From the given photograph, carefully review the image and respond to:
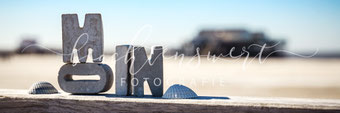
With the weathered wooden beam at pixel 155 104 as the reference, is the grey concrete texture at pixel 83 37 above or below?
above

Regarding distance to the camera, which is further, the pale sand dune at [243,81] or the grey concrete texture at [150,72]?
the pale sand dune at [243,81]

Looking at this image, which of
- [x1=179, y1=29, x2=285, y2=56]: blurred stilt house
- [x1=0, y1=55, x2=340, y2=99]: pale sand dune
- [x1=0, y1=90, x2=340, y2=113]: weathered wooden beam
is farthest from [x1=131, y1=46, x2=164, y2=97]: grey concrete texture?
[x1=179, y1=29, x2=285, y2=56]: blurred stilt house

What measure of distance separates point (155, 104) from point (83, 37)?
4.42 ft

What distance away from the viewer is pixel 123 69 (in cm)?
395

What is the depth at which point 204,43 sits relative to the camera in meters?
32.1

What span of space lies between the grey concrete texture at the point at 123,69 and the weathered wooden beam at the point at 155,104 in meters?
0.34

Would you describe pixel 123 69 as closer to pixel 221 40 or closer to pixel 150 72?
pixel 150 72

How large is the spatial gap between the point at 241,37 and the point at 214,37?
10.6ft

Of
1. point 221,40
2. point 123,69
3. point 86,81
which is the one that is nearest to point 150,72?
point 123,69

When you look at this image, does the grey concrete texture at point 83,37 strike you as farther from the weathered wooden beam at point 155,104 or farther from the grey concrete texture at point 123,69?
the weathered wooden beam at point 155,104

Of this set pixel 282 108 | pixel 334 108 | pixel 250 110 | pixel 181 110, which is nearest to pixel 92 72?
pixel 181 110

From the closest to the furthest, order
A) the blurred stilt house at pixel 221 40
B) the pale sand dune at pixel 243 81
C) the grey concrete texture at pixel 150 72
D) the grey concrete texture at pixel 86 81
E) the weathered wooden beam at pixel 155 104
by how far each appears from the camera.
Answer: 1. the weathered wooden beam at pixel 155 104
2. the grey concrete texture at pixel 150 72
3. the grey concrete texture at pixel 86 81
4. the pale sand dune at pixel 243 81
5. the blurred stilt house at pixel 221 40

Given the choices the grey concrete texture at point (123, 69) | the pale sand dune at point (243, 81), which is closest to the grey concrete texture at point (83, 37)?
the grey concrete texture at point (123, 69)

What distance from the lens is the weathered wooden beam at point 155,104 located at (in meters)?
3.17
